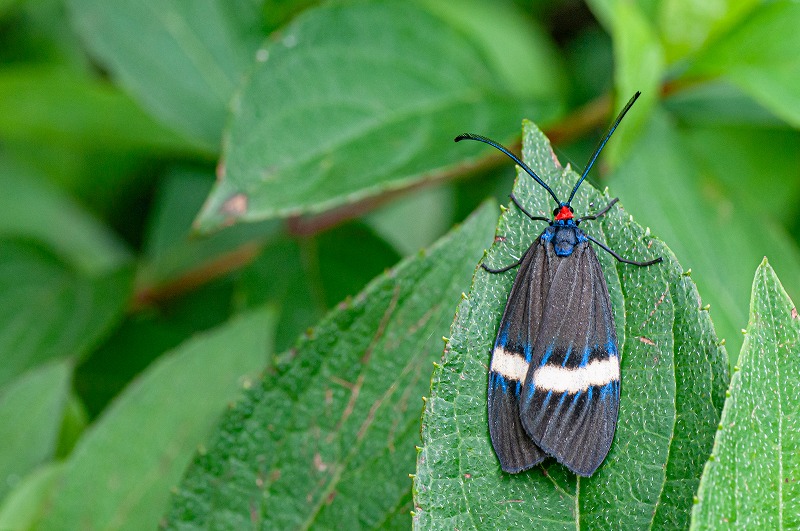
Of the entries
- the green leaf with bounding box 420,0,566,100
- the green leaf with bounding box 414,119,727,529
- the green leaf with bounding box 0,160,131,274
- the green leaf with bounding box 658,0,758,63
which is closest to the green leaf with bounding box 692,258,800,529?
the green leaf with bounding box 414,119,727,529

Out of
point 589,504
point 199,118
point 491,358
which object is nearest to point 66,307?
point 199,118

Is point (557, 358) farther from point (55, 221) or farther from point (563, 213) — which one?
point (55, 221)

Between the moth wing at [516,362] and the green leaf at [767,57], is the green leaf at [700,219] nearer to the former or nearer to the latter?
the green leaf at [767,57]

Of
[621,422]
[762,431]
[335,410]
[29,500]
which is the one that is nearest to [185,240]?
[29,500]

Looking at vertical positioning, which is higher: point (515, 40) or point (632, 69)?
point (515, 40)

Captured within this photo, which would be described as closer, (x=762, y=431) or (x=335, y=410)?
(x=762, y=431)

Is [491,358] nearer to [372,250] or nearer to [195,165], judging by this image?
[372,250]

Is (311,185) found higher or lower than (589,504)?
→ higher
